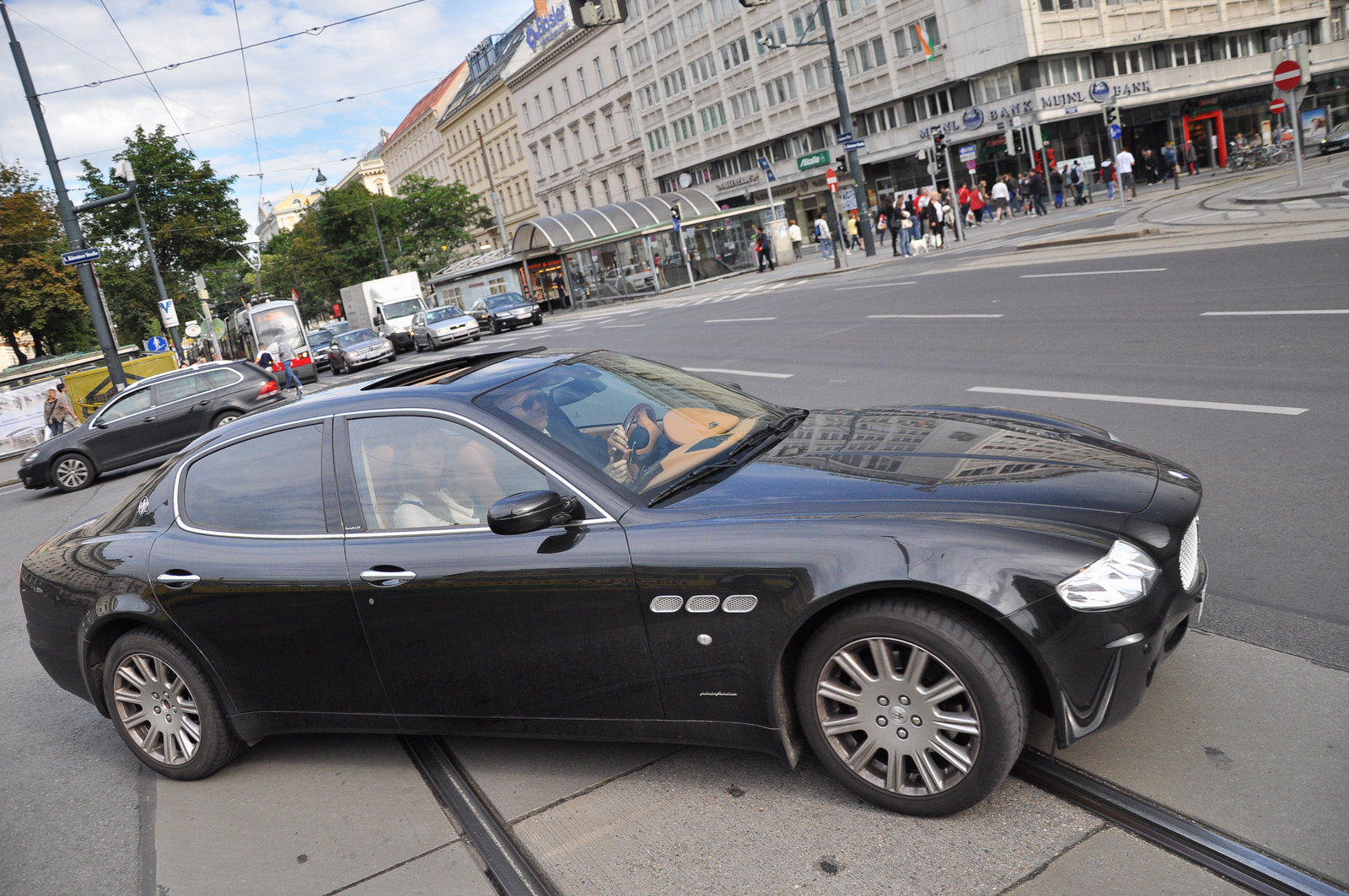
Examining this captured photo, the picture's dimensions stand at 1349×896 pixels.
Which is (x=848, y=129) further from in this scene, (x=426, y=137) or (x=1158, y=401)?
(x=426, y=137)

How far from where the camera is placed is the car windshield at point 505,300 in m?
41.9

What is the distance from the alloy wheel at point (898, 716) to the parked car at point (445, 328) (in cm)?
3716

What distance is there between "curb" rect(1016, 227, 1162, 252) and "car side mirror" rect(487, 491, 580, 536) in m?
20.3

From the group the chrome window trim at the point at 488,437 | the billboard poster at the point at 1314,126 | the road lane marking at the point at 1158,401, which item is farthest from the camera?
the billboard poster at the point at 1314,126

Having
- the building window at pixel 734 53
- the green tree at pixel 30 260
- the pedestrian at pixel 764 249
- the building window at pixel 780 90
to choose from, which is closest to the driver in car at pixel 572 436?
the pedestrian at pixel 764 249

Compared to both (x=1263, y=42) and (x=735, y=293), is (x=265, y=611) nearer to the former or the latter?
(x=735, y=293)

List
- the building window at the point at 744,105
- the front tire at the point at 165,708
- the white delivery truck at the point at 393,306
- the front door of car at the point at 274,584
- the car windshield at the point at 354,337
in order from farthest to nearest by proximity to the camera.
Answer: the building window at the point at 744,105 → the white delivery truck at the point at 393,306 → the car windshield at the point at 354,337 → the front tire at the point at 165,708 → the front door of car at the point at 274,584

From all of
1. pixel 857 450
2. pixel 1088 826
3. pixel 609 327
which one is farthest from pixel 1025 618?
pixel 609 327

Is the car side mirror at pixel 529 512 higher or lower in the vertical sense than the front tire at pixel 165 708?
higher

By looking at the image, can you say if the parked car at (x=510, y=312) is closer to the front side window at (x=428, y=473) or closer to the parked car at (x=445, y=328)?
the parked car at (x=445, y=328)

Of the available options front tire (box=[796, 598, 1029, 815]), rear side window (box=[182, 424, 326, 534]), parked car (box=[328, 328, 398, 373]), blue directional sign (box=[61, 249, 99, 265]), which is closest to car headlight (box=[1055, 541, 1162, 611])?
front tire (box=[796, 598, 1029, 815])

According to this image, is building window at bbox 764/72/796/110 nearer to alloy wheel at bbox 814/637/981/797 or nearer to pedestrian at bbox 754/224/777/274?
pedestrian at bbox 754/224/777/274

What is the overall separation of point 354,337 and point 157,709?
3611cm

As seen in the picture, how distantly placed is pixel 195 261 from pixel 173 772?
168 ft
